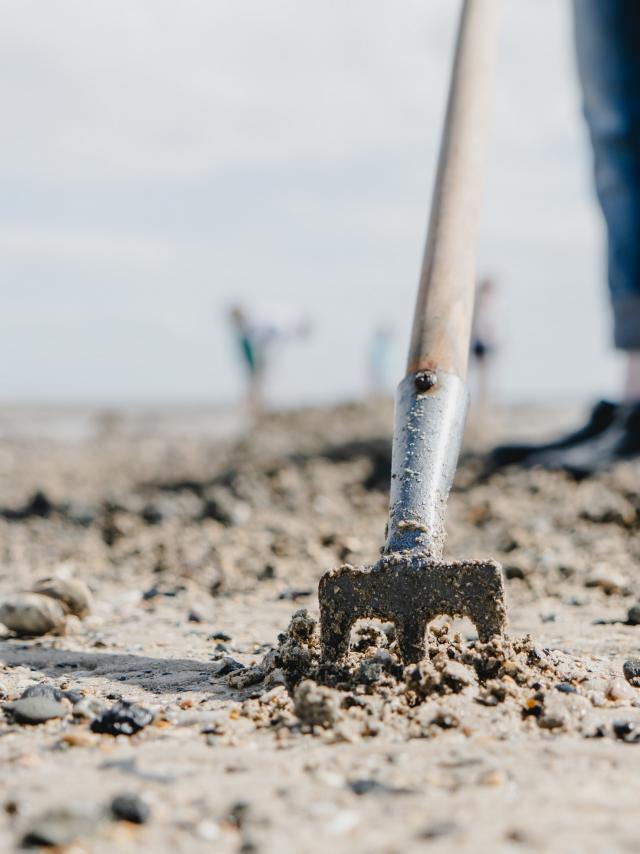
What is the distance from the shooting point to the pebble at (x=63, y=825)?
4.59 ft

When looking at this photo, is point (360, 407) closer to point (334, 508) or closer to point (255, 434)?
point (255, 434)

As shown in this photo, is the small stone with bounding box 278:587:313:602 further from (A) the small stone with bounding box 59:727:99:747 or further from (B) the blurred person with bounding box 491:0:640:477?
(B) the blurred person with bounding box 491:0:640:477

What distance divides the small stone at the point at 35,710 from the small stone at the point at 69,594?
962 millimetres

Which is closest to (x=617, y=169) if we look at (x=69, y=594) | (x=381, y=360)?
(x=69, y=594)

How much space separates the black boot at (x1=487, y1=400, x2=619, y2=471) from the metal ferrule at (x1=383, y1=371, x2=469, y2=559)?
11.8 feet

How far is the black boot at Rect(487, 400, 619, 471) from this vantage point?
5883 millimetres

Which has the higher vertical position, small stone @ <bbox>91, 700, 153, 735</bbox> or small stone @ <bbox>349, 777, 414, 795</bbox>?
small stone @ <bbox>91, 700, 153, 735</bbox>

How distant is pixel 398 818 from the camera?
1.46 metres

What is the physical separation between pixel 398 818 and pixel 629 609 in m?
1.61

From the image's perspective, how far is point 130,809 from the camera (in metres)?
1.47

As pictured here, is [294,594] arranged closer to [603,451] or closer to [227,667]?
[227,667]

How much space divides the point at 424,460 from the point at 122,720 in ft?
3.04

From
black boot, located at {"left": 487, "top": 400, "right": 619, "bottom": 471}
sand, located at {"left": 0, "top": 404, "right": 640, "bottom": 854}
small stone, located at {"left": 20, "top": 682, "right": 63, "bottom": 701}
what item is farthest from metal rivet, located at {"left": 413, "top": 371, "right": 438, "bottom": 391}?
black boot, located at {"left": 487, "top": 400, "right": 619, "bottom": 471}

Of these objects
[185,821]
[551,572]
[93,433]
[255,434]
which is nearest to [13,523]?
[551,572]
